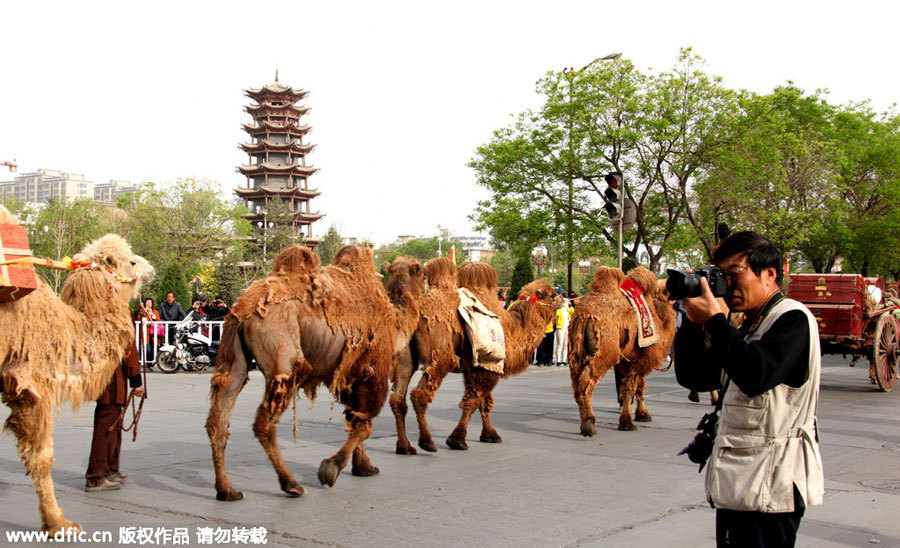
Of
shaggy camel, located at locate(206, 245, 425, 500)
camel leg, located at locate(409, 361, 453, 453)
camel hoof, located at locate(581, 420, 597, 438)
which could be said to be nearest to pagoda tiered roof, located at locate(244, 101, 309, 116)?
camel hoof, located at locate(581, 420, 597, 438)

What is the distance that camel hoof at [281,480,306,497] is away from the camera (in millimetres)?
6594

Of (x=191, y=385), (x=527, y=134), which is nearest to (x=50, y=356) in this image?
(x=191, y=385)

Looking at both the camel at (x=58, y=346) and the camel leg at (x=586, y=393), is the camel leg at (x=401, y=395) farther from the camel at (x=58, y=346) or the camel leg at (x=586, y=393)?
the camel at (x=58, y=346)

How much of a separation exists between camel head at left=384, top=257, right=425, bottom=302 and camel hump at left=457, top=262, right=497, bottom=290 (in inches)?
53.6

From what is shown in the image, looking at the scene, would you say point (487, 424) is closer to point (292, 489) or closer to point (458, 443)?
point (458, 443)

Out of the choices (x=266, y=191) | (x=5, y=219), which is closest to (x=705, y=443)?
(x=5, y=219)

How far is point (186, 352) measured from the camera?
1881cm

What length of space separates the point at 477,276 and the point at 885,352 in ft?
31.2

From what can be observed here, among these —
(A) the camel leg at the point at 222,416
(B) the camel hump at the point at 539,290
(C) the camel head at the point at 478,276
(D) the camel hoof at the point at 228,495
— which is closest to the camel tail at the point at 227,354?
(A) the camel leg at the point at 222,416

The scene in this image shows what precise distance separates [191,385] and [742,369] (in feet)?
47.1

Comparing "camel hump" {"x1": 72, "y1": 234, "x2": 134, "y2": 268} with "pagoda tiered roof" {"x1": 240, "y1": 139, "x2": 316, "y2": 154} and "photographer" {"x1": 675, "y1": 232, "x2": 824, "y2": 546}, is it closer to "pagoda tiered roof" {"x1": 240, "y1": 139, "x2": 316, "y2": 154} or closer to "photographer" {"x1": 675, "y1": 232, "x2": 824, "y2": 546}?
"photographer" {"x1": 675, "y1": 232, "x2": 824, "y2": 546}

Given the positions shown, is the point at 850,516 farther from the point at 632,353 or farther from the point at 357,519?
the point at 632,353

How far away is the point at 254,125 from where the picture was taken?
78.8 metres

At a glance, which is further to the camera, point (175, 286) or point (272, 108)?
point (272, 108)
